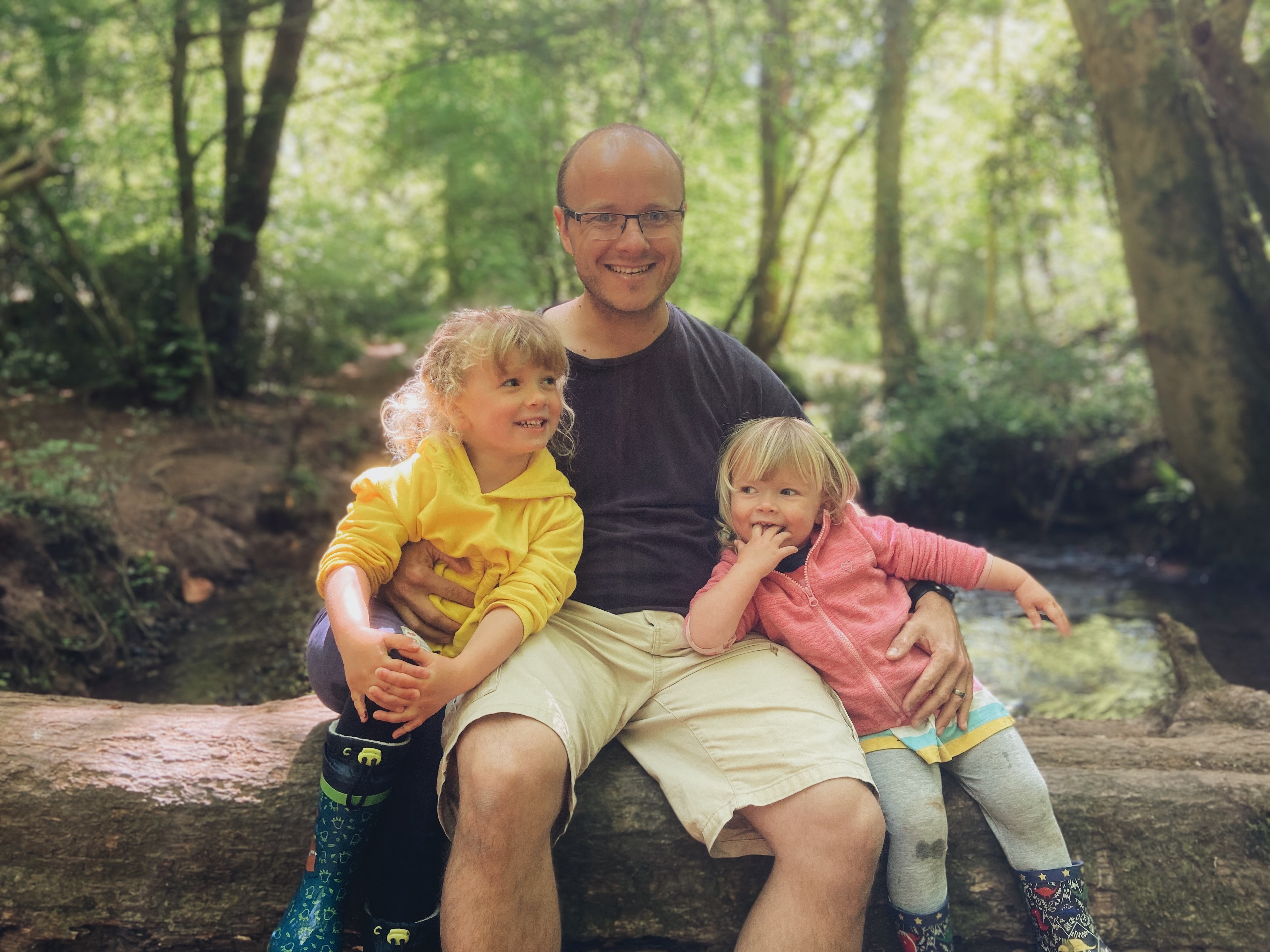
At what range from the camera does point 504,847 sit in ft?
5.61

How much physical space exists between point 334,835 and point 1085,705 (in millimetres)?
3531

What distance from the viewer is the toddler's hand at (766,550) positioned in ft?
6.77

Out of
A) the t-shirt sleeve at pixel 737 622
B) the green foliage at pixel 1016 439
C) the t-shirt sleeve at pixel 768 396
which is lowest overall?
the green foliage at pixel 1016 439

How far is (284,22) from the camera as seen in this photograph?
7262 mm

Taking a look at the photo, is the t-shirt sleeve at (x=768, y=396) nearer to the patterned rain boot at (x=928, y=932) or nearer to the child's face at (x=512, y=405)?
the child's face at (x=512, y=405)

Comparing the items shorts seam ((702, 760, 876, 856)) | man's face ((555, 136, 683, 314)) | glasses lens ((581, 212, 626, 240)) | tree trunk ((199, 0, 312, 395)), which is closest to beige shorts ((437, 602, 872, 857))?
shorts seam ((702, 760, 876, 856))

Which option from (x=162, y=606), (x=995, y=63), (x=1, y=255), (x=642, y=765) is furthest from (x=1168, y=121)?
(x=1, y=255)

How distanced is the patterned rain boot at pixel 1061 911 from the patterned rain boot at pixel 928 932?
22 cm

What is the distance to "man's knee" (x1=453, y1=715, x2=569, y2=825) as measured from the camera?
1.72 m

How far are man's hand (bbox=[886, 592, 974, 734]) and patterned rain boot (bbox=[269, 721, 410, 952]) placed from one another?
1.12m

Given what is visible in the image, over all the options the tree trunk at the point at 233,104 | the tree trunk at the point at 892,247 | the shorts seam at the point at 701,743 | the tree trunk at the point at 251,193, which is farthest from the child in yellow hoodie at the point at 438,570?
the tree trunk at the point at 892,247

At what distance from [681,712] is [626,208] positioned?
1.25 meters

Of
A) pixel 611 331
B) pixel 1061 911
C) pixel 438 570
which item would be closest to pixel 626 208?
pixel 611 331

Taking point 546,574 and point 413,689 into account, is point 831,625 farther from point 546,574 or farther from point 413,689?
point 413,689
